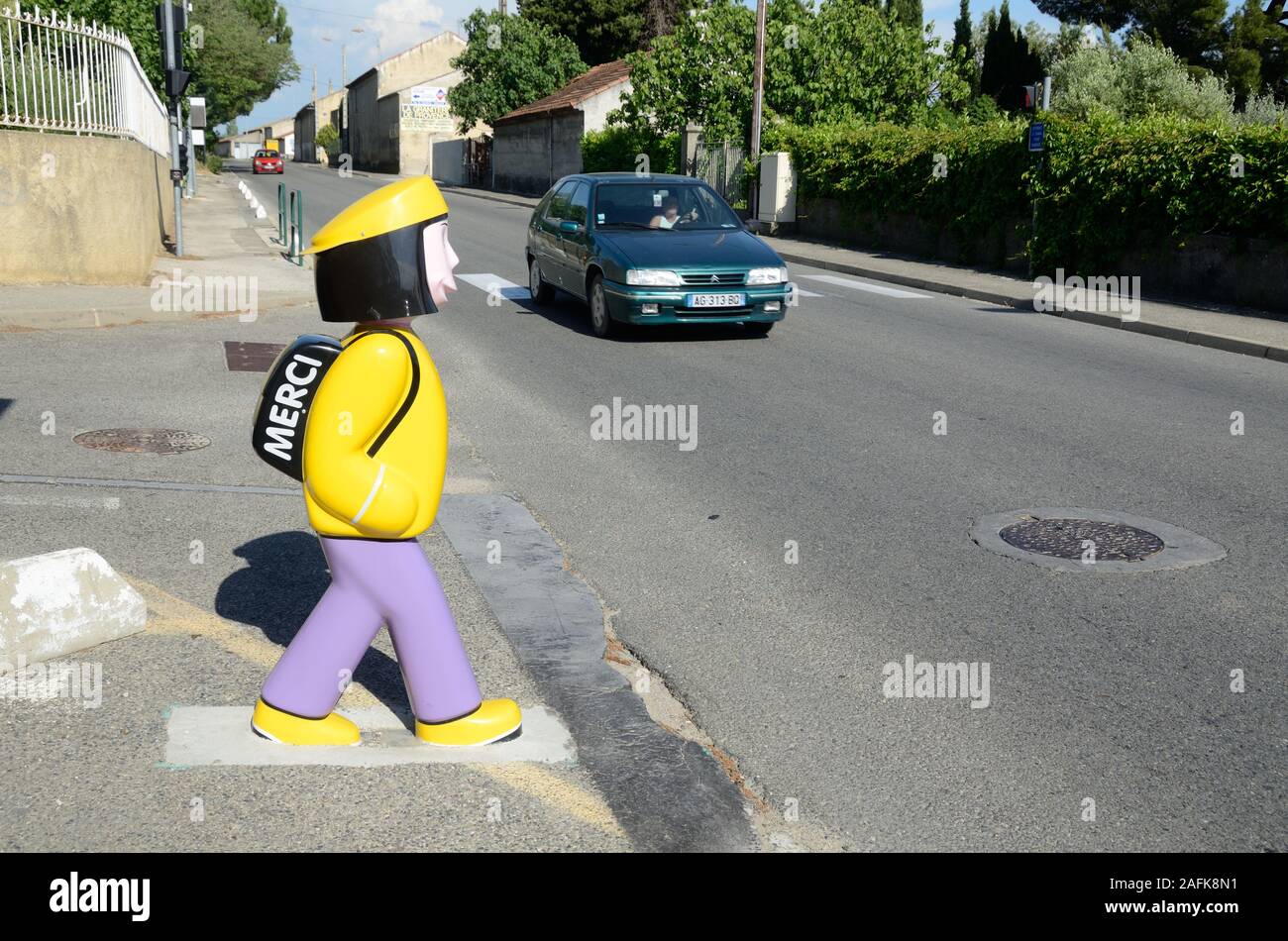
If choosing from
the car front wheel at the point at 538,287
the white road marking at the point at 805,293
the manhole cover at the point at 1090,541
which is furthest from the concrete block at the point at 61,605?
the white road marking at the point at 805,293

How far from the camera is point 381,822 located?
3.21 m

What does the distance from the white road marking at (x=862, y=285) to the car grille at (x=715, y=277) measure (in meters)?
5.88

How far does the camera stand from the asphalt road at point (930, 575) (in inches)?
140

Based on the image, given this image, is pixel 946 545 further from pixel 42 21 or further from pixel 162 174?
pixel 162 174

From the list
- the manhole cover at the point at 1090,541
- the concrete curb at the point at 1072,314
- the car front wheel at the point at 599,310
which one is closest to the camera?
the manhole cover at the point at 1090,541

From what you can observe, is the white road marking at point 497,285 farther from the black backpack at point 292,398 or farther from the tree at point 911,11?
the tree at point 911,11

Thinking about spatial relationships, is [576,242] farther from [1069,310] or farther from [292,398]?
[292,398]

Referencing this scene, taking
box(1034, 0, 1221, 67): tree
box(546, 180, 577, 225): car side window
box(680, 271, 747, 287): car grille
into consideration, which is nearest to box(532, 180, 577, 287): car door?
box(546, 180, 577, 225): car side window

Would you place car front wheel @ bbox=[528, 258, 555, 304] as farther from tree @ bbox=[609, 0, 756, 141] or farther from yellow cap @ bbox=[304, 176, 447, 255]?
tree @ bbox=[609, 0, 756, 141]

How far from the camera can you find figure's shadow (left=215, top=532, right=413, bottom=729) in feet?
13.8

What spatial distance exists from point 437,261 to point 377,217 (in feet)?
0.70

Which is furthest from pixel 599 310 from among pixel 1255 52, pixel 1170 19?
pixel 1170 19

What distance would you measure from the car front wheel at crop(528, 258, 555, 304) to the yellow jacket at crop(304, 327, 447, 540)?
37.4 feet

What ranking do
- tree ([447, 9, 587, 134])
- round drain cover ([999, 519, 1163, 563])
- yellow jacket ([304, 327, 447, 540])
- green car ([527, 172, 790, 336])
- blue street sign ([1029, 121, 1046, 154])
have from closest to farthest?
yellow jacket ([304, 327, 447, 540])
round drain cover ([999, 519, 1163, 563])
green car ([527, 172, 790, 336])
blue street sign ([1029, 121, 1046, 154])
tree ([447, 9, 587, 134])
